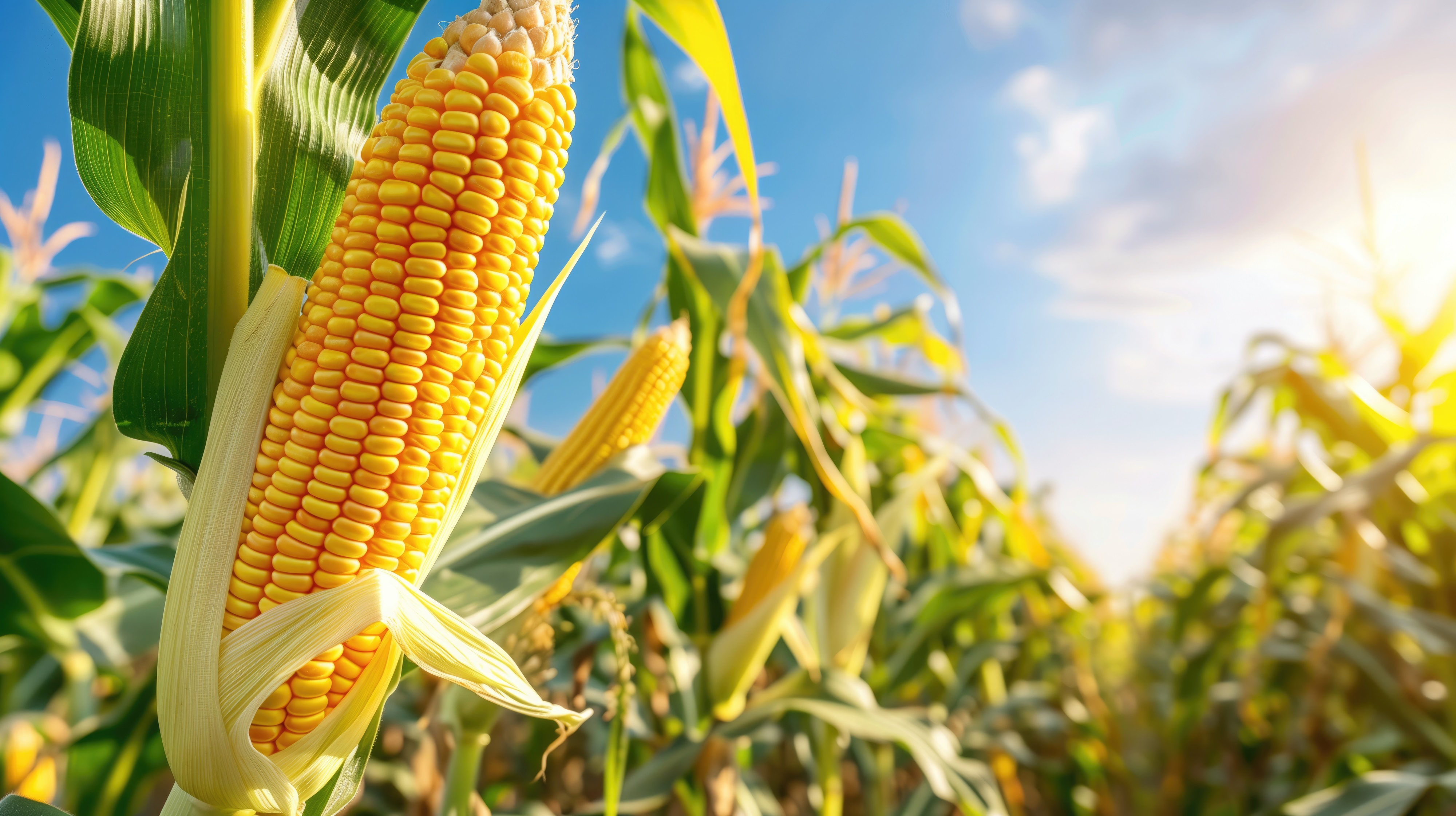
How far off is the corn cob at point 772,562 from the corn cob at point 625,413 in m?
0.41

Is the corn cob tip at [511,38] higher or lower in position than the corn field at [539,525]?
higher

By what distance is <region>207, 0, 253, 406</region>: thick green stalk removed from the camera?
1.88 ft

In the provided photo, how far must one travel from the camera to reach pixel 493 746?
2172 mm

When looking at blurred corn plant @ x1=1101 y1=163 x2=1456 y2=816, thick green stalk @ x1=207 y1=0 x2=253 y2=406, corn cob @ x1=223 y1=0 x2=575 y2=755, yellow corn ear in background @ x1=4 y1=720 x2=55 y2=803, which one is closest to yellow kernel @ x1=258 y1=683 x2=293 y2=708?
corn cob @ x1=223 y1=0 x2=575 y2=755

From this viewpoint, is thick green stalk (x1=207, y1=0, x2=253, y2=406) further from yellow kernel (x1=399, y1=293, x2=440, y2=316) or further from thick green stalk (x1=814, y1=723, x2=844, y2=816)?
thick green stalk (x1=814, y1=723, x2=844, y2=816)

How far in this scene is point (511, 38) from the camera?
1.87 feet

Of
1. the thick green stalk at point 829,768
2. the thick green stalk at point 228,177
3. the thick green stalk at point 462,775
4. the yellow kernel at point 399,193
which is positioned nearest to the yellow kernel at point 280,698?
the thick green stalk at point 228,177

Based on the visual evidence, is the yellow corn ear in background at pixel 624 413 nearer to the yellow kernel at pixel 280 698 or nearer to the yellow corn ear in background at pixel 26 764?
the yellow kernel at pixel 280 698

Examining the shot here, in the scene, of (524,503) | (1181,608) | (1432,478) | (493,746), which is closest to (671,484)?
(524,503)

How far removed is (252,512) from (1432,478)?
12.7 ft

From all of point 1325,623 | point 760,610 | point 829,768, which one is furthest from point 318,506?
point 1325,623

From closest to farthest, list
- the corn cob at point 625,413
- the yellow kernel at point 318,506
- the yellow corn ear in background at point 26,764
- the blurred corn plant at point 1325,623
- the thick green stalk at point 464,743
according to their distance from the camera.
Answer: the yellow kernel at point 318,506 → the thick green stalk at point 464,743 → the corn cob at point 625,413 → the yellow corn ear in background at point 26,764 → the blurred corn plant at point 1325,623

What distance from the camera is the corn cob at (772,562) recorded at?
4.54 feet

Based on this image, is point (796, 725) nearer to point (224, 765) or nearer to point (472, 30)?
point (224, 765)
